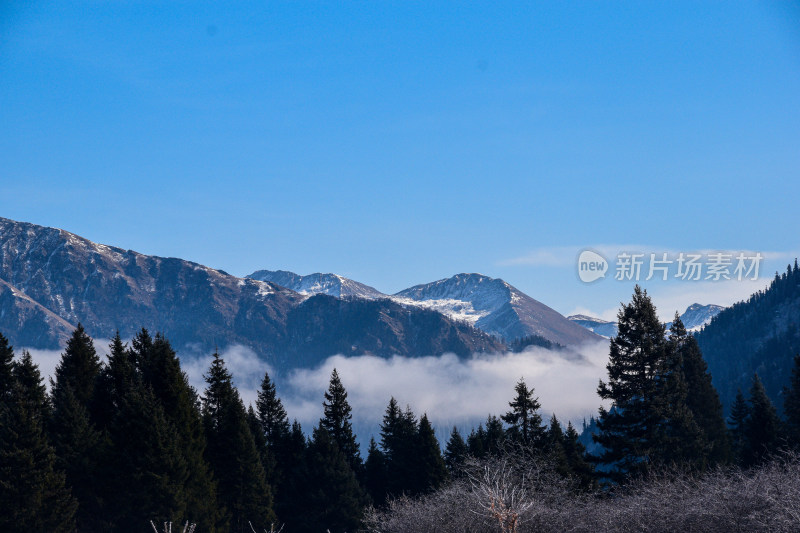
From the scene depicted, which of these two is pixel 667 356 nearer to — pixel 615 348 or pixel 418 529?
pixel 615 348

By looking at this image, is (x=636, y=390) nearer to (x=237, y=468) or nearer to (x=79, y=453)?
(x=237, y=468)

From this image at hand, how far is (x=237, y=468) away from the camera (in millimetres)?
54562

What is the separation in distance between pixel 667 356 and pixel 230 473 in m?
33.4

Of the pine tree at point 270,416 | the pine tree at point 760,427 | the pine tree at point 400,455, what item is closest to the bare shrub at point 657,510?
the pine tree at point 760,427

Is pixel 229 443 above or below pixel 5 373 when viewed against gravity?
below

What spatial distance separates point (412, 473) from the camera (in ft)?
218

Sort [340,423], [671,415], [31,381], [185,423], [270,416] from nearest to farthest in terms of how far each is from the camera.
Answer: [671,415]
[185,423]
[31,381]
[270,416]
[340,423]

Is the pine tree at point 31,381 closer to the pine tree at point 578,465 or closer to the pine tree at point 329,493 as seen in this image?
the pine tree at point 329,493

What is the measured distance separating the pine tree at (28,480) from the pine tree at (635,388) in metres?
31.7

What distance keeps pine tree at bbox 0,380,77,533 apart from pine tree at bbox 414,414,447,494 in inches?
1245

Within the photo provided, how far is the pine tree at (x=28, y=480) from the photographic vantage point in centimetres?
4028

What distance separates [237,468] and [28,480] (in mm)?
16703

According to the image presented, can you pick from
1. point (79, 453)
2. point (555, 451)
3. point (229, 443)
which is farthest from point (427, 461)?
point (79, 453)

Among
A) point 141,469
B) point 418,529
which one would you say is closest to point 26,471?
point 141,469
